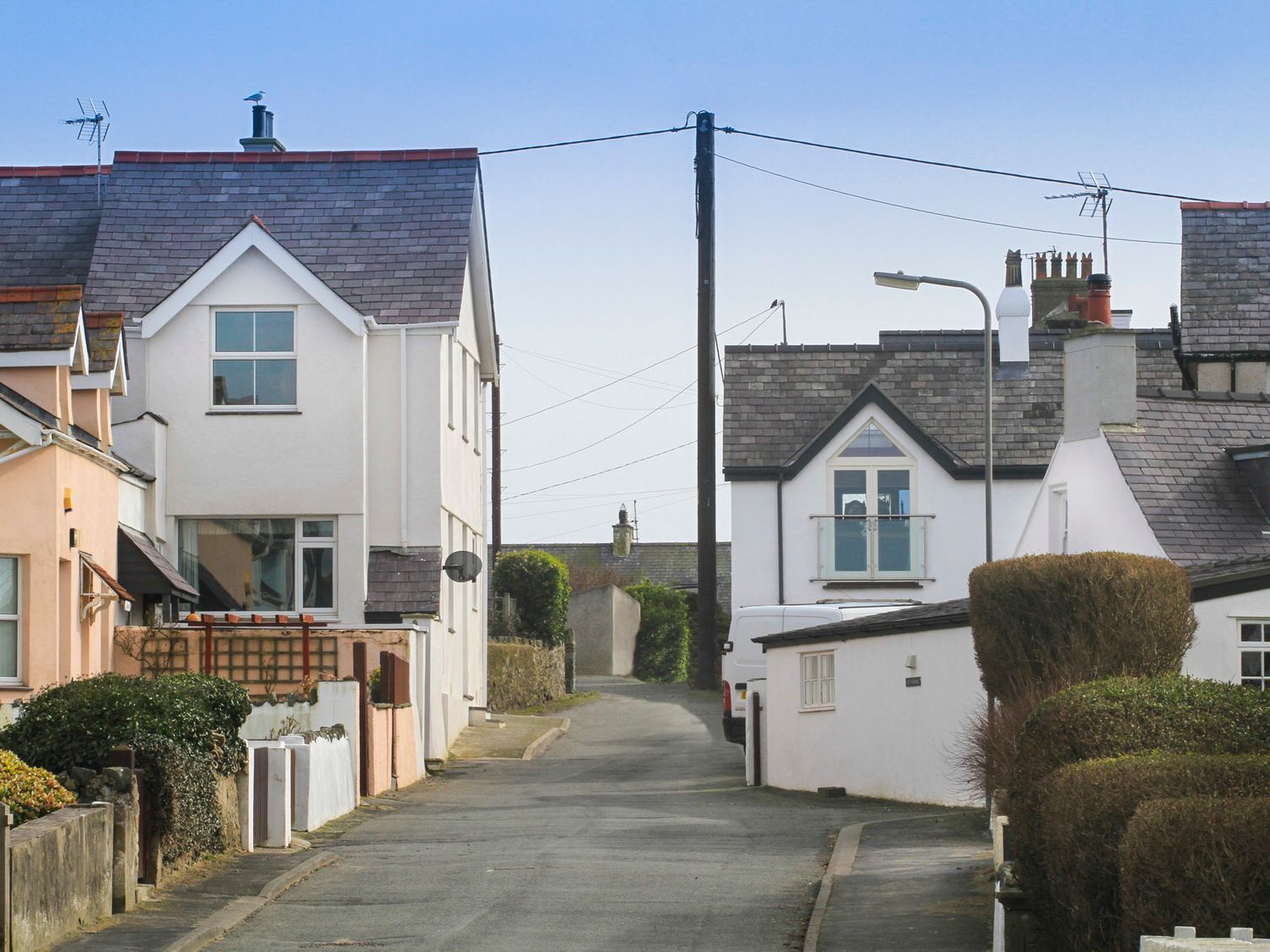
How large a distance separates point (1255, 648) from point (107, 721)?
1194 centimetres

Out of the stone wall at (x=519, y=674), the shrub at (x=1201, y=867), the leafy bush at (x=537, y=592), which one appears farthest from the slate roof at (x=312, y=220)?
the shrub at (x=1201, y=867)

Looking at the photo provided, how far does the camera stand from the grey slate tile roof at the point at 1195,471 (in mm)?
22219

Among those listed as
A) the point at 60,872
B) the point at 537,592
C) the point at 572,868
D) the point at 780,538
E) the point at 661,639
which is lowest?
the point at 661,639

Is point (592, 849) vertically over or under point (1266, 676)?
under

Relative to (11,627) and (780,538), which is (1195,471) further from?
(11,627)

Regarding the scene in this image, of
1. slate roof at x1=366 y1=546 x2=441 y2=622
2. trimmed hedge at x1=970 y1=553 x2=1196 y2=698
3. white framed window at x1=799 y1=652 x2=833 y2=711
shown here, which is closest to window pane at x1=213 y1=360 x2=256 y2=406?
slate roof at x1=366 y1=546 x2=441 y2=622

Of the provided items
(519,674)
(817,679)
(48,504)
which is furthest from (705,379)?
(48,504)

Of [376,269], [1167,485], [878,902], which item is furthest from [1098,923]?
[376,269]

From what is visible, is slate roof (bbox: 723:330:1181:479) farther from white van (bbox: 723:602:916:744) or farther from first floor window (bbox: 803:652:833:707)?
first floor window (bbox: 803:652:833:707)

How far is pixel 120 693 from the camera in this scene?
1373 cm

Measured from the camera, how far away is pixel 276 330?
27266 millimetres

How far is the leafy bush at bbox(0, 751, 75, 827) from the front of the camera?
38.1ft

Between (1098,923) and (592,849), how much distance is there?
8.43 metres

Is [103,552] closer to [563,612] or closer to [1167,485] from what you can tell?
[1167,485]
